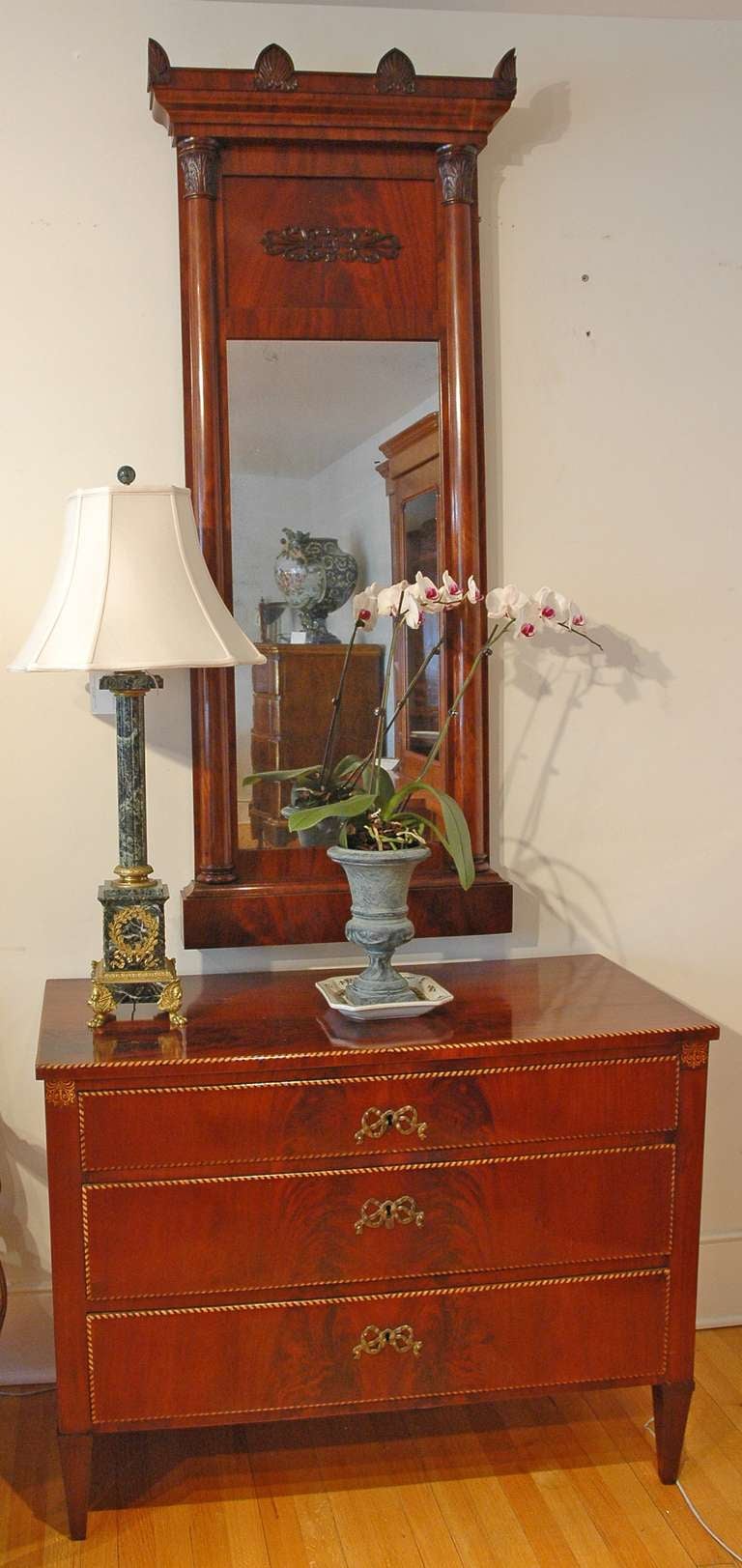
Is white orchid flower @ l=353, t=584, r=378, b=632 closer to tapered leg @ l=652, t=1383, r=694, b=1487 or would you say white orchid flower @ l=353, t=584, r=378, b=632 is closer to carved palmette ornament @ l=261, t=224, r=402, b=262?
carved palmette ornament @ l=261, t=224, r=402, b=262

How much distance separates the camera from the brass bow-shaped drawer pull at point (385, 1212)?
202 cm

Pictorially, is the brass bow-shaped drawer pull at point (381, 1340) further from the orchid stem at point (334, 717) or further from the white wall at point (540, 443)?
the orchid stem at point (334, 717)

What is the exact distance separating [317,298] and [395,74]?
383 mm

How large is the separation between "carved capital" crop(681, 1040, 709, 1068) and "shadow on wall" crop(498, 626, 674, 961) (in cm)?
52

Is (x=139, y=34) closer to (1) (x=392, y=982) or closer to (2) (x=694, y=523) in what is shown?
(2) (x=694, y=523)

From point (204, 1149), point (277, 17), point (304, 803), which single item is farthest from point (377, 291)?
point (204, 1149)

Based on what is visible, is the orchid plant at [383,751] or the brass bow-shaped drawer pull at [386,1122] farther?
the orchid plant at [383,751]

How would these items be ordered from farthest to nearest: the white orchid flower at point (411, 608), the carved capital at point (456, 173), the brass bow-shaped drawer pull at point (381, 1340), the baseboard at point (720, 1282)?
the baseboard at point (720, 1282), the carved capital at point (456, 173), the white orchid flower at point (411, 608), the brass bow-shaped drawer pull at point (381, 1340)

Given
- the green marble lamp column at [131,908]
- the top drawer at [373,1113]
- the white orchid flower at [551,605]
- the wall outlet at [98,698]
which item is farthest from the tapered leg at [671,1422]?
the wall outlet at [98,698]

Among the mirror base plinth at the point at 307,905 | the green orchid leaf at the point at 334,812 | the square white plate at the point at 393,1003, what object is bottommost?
the square white plate at the point at 393,1003

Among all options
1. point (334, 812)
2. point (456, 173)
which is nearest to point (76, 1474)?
point (334, 812)

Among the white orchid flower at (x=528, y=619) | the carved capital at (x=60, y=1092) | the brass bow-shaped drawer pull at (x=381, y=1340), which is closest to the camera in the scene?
the carved capital at (x=60, y=1092)

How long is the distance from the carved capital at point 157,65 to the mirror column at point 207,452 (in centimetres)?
10

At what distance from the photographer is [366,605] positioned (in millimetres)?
2330
